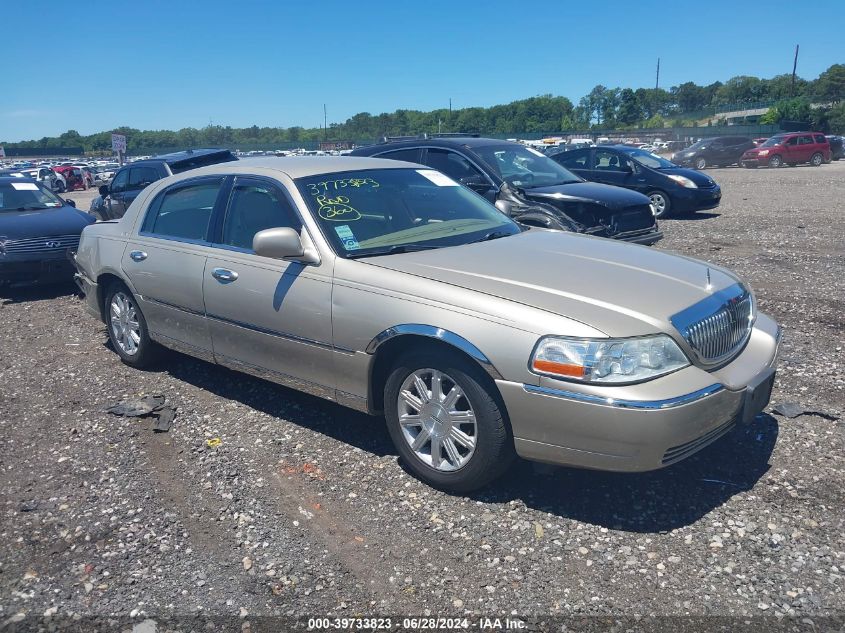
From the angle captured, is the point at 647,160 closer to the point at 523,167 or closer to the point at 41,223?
the point at 523,167

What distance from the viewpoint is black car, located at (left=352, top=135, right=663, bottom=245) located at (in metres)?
9.20

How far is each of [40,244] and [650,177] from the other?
37.3 ft

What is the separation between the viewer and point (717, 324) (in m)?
3.65

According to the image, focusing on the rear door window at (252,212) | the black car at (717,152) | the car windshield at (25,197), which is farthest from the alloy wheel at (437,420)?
the black car at (717,152)

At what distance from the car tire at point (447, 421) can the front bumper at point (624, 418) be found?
0.13 metres

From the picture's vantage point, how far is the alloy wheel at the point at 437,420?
3.65 m

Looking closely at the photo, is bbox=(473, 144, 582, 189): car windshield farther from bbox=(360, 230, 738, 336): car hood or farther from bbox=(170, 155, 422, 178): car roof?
bbox=(360, 230, 738, 336): car hood

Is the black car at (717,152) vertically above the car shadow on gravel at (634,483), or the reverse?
the black car at (717,152)

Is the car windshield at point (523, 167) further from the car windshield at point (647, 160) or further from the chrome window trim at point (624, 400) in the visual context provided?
the chrome window trim at point (624, 400)

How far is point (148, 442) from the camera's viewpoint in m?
4.64

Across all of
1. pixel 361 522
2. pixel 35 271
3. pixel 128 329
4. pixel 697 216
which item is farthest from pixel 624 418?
pixel 697 216

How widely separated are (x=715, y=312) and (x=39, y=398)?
16.2 feet

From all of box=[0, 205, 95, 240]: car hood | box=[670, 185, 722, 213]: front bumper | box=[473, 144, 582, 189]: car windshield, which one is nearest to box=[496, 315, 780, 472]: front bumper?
box=[473, 144, 582, 189]: car windshield

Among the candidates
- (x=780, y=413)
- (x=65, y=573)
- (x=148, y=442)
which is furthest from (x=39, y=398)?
(x=780, y=413)
